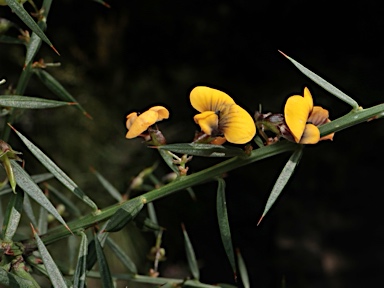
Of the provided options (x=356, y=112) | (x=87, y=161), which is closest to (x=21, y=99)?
(x=356, y=112)

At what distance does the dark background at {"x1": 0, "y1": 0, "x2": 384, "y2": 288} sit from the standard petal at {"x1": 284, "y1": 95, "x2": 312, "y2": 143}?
67.5 inches

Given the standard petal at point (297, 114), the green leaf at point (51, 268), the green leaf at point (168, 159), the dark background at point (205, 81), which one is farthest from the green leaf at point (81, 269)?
the dark background at point (205, 81)

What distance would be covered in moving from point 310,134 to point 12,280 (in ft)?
1.13

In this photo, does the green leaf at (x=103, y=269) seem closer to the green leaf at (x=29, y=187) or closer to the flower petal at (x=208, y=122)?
the green leaf at (x=29, y=187)

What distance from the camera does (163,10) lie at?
102 inches

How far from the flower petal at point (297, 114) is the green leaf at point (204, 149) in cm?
6

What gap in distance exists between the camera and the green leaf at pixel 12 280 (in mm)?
673

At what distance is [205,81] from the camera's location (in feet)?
8.70

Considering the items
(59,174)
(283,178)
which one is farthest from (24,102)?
(283,178)

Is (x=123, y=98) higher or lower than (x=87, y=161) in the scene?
higher

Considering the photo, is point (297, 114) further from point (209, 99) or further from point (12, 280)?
point (12, 280)

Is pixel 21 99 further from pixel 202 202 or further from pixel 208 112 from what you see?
pixel 202 202

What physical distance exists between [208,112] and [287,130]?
9cm

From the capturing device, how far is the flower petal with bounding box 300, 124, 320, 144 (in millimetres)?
671
